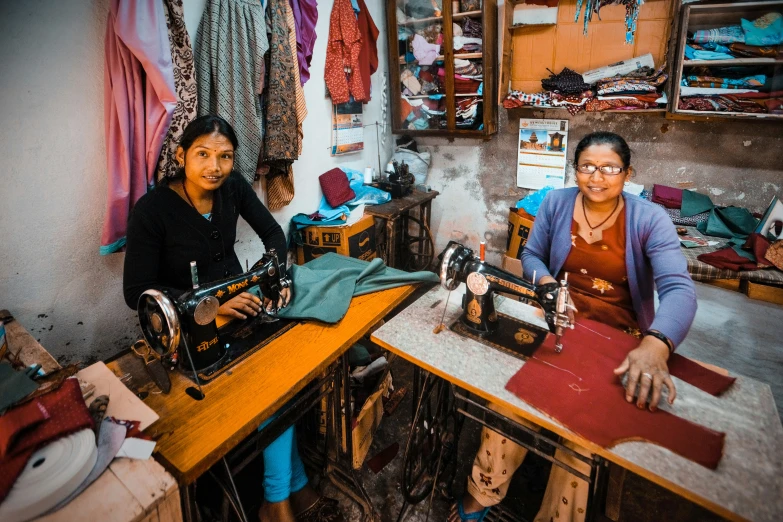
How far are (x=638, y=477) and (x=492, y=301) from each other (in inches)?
56.6

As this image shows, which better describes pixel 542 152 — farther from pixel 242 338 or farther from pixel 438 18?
pixel 242 338

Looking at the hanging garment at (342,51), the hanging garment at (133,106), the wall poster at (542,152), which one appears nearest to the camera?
the hanging garment at (133,106)

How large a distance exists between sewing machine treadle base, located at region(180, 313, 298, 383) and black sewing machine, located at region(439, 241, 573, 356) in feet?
2.12

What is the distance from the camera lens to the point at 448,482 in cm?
195

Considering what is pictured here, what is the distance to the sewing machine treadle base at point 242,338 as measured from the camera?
1.31 metres

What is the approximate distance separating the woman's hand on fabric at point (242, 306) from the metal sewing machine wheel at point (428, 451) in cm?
71

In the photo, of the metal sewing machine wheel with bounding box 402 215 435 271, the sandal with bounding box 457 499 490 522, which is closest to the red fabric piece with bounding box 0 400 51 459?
the sandal with bounding box 457 499 490 522

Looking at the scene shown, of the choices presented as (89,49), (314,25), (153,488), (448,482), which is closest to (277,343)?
(153,488)

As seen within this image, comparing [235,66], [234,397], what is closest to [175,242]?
[234,397]

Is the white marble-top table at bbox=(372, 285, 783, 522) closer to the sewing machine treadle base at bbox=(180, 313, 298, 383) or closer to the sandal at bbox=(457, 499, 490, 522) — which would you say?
the sewing machine treadle base at bbox=(180, 313, 298, 383)

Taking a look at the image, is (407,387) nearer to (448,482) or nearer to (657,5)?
(448,482)

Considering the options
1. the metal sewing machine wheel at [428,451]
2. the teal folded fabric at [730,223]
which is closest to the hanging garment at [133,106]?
the metal sewing machine wheel at [428,451]

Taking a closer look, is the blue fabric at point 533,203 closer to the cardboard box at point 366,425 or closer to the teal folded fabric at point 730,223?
the teal folded fabric at point 730,223

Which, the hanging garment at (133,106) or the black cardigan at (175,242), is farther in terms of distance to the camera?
the hanging garment at (133,106)
